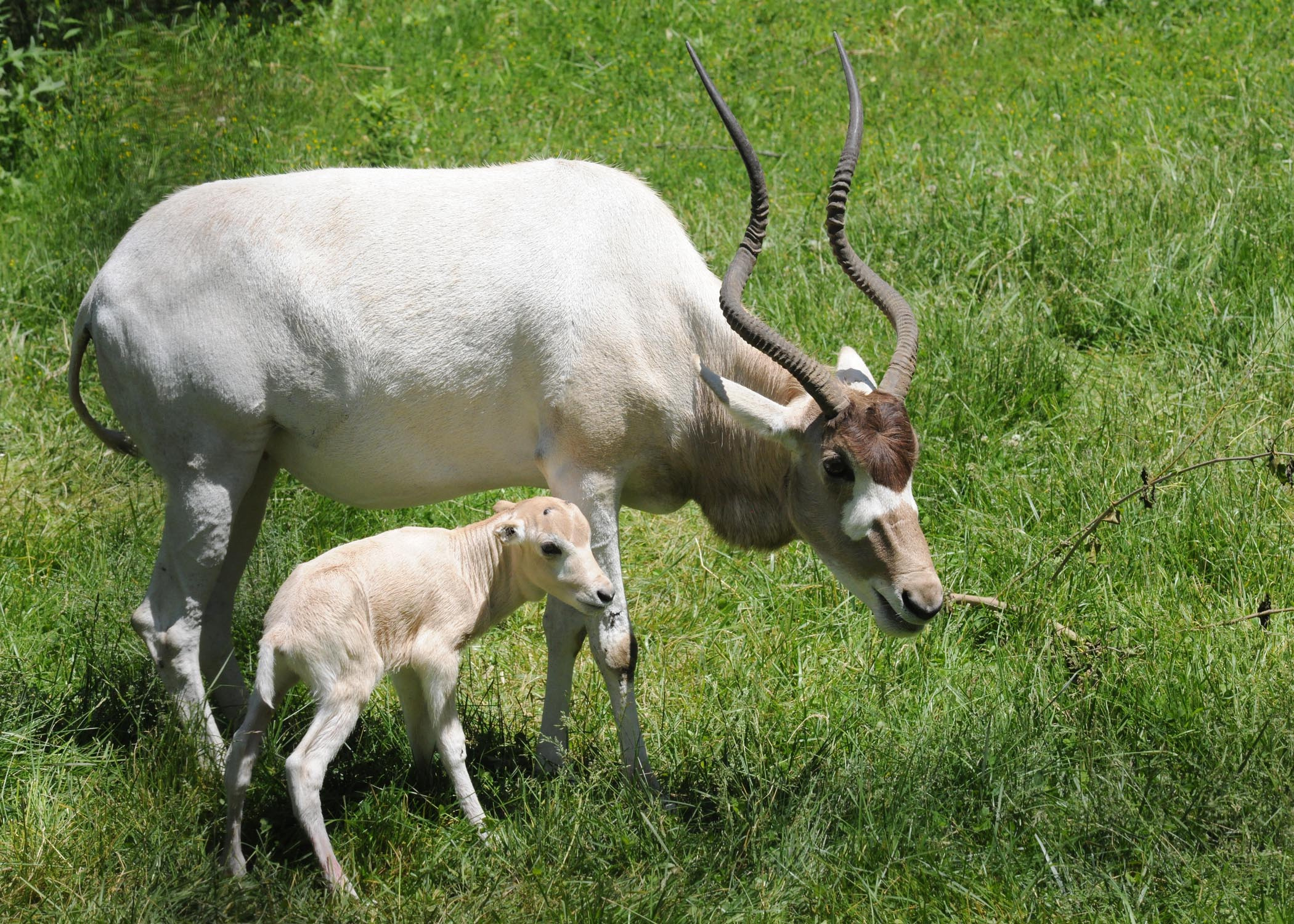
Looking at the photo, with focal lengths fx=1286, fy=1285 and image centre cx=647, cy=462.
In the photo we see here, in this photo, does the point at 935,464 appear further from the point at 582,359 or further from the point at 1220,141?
the point at 1220,141

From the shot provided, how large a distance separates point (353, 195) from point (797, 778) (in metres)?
2.81

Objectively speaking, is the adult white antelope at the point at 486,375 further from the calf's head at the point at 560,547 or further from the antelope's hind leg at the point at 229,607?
the calf's head at the point at 560,547

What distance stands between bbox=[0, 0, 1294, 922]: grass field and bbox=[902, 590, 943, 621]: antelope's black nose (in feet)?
1.93

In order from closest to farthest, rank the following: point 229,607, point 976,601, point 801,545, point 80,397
A: point 80,397 < point 229,607 < point 976,601 < point 801,545

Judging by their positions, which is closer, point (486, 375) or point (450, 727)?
point (450, 727)

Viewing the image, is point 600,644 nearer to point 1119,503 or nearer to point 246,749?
point 246,749

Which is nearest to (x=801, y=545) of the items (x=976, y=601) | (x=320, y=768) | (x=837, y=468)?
(x=976, y=601)

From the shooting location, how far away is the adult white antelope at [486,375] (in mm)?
4723

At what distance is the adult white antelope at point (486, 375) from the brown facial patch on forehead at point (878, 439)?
0.01m

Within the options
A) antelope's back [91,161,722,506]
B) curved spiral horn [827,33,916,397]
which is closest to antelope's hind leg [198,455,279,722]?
antelope's back [91,161,722,506]

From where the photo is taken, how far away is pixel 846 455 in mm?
4547

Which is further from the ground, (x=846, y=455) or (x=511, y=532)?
(x=846, y=455)

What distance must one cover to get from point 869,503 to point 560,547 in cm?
110

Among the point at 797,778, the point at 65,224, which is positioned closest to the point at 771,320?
the point at 797,778
